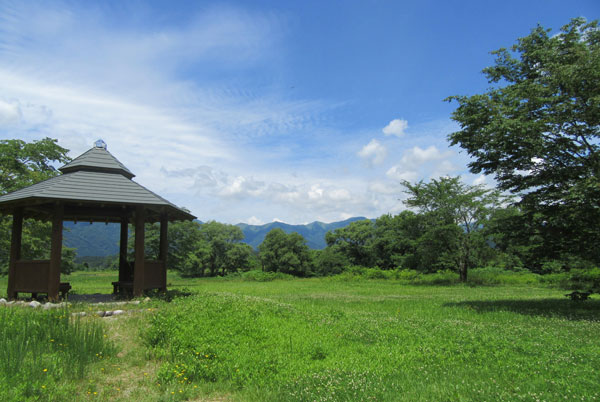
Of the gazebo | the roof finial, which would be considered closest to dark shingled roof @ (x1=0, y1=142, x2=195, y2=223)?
the gazebo

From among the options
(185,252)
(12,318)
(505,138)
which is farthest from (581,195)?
(185,252)

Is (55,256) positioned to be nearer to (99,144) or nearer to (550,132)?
(99,144)

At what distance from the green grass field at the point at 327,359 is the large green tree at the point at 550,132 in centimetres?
365

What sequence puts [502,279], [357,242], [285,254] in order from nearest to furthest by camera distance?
[502,279], [285,254], [357,242]

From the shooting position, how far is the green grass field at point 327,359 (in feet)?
16.7

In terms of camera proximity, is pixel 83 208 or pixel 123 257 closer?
pixel 83 208

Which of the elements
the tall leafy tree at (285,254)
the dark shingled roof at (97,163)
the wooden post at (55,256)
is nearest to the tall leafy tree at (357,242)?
the tall leafy tree at (285,254)

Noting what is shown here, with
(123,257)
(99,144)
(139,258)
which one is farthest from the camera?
(123,257)

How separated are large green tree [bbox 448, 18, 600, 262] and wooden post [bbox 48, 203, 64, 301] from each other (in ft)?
43.7

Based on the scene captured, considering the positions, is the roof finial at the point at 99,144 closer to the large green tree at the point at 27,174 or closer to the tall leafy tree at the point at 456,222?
the large green tree at the point at 27,174

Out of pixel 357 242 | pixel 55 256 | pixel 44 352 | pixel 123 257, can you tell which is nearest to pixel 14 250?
pixel 55 256

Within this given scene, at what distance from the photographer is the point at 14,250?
1267 centimetres

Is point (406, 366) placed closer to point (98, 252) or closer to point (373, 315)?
point (373, 315)

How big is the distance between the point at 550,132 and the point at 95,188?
14.6 m
